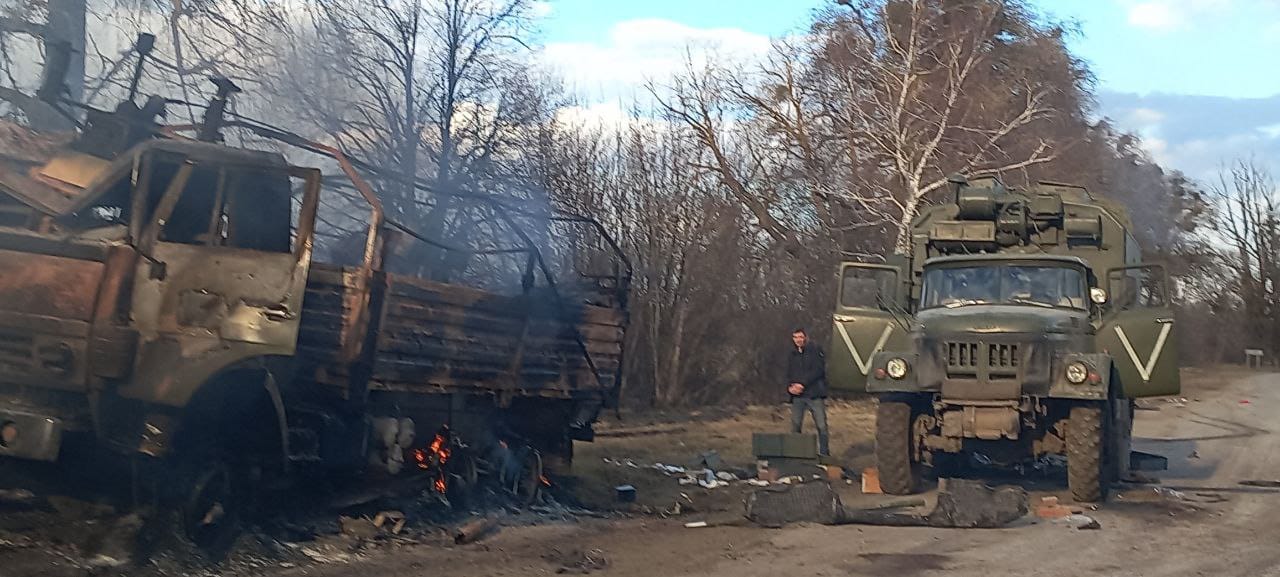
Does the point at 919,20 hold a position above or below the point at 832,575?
above

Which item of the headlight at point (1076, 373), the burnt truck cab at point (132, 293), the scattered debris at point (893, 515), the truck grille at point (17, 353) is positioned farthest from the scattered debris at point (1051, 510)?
the truck grille at point (17, 353)

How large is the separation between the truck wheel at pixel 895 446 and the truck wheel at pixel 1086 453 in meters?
1.45

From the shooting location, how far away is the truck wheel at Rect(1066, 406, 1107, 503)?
11.4 meters

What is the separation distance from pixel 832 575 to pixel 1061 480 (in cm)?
623

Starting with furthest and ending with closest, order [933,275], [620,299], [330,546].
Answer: [933,275] → [620,299] → [330,546]

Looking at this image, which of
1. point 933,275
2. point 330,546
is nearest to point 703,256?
point 933,275

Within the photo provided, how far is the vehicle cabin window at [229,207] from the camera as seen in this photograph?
8.01 m

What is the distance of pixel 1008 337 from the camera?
11.8m

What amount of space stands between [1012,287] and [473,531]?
242 inches

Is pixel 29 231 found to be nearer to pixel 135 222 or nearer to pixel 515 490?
pixel 135 222

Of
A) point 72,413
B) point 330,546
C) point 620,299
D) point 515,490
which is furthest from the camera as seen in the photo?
point 620,299

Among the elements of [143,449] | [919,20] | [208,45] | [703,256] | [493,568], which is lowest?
[493,568]

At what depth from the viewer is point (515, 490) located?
1109cm

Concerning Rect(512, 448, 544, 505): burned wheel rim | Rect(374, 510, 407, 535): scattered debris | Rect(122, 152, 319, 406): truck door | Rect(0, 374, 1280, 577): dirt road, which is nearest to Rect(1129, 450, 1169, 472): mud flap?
Rect(0, 374, 1280, 577): dirt road
